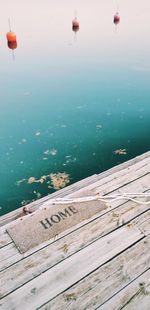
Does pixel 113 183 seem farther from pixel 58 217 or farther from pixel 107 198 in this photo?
pixel 58 217

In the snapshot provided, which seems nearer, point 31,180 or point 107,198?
point 107,198

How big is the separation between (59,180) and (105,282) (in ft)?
13.3

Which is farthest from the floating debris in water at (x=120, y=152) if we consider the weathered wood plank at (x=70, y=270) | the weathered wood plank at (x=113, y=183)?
the weathered wood plank at (x=70, y=270)

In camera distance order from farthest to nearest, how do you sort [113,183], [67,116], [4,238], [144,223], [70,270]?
Result: [67,116]
[113,183]
[144,223]
[4,238]
[70,270]

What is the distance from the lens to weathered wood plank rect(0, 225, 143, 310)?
241 centimetres

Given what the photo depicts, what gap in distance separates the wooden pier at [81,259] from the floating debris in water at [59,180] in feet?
8.18

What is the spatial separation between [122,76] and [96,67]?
7.71ft

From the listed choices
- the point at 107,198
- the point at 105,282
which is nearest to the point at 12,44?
the point at 107,198

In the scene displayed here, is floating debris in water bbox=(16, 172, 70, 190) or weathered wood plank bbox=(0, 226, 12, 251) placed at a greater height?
floating debris in water bbox=(16, 172, 70, 190)

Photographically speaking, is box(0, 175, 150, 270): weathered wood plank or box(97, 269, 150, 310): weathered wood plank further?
box(0, 175, 150, 270): weathered wood plank

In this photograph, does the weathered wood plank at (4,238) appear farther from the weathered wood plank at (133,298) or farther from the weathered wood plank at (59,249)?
the weathered wood plank at (133,298)

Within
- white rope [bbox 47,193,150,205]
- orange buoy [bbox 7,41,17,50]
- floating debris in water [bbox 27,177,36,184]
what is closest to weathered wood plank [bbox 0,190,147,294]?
white rope [bbox 47,193,150,205]

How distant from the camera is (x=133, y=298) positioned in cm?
241

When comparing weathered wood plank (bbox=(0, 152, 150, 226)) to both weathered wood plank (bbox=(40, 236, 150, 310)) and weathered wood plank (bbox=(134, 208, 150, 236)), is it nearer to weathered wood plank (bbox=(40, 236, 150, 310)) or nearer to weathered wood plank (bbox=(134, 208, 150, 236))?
weathered wood plank (bbox=(134, 208, 150, 236))
